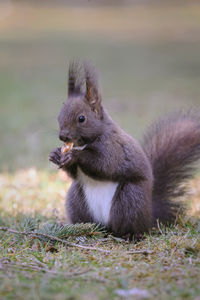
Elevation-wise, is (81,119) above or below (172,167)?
above

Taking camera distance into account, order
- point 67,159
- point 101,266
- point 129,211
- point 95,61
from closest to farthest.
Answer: point 101,266, point 67,159, point 129,211, point 95,61

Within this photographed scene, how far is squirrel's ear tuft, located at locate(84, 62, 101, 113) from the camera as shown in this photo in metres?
2.49

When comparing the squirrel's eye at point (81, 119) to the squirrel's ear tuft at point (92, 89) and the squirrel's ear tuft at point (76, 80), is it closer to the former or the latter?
the squirrel's ear tuft at point (92, 89)

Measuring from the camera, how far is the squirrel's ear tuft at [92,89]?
249 centimetres

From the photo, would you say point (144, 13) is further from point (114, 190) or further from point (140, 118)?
point (114, 190)

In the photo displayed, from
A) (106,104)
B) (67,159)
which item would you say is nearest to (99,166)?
(67,159)

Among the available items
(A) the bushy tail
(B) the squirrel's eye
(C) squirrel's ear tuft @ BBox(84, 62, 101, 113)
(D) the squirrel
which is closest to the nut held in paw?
(D) the squirrel

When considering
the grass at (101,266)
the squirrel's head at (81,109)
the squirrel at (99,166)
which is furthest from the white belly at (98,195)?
the squirrel's head at (81,109)

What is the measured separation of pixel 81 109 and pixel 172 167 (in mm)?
756

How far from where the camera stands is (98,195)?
2.54 meters

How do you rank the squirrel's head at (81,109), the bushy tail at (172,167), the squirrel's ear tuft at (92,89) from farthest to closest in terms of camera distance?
the bushy tail at (172,167)
the squirrel's ear tuft at (92,89)
the squirrel's head at (81,109)

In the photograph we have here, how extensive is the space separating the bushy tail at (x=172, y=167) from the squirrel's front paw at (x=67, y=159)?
0.68m

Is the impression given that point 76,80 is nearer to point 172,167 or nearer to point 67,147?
point 67,147

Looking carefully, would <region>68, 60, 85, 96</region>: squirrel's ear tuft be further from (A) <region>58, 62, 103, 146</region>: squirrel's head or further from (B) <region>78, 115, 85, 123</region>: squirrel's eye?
(B) <region>78, 115, 85, 123</region>: squirrel's eye
